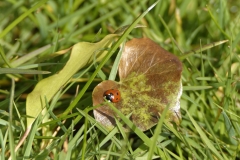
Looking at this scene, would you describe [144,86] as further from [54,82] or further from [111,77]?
[54,82]

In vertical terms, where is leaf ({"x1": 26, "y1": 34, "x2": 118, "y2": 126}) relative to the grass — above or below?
above

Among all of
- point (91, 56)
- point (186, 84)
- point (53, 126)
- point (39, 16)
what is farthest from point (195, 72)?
point (39, 16)

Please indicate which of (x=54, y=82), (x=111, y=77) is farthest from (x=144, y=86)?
(x=54, y=82)

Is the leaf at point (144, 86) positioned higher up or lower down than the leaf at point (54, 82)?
lower down

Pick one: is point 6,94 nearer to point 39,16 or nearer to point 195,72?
point 39,16
